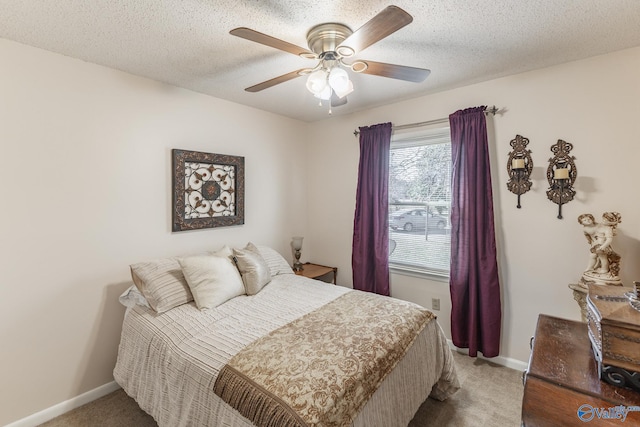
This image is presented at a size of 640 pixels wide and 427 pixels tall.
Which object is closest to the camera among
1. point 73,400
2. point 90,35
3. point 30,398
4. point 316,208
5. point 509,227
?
point 90,35

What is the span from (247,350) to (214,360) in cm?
17

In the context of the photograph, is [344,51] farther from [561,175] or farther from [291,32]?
[561,175]

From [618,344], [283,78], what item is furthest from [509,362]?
[283,78]

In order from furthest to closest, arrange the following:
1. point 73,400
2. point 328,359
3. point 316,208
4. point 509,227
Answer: point 316,208 → point 509,227 → point 73,400 → point 328,359

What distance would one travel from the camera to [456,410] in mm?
2010

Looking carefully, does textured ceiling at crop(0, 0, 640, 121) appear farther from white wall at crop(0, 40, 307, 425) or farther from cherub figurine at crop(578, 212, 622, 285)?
cherub figurine at crop(578, 212, 622, 285)

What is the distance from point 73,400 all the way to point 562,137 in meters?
4.13

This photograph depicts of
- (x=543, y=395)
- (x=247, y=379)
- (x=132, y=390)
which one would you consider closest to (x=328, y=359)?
(x=247, y=379)

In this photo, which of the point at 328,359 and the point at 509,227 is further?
the point at 509,227

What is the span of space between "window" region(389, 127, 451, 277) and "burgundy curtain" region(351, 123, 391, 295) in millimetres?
148

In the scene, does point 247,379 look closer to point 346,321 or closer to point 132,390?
point 346,321

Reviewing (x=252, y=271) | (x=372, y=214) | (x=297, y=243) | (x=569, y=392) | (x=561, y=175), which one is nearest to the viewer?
(x=569, y=392)

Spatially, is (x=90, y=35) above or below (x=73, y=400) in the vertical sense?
above

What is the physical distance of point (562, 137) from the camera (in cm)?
222
